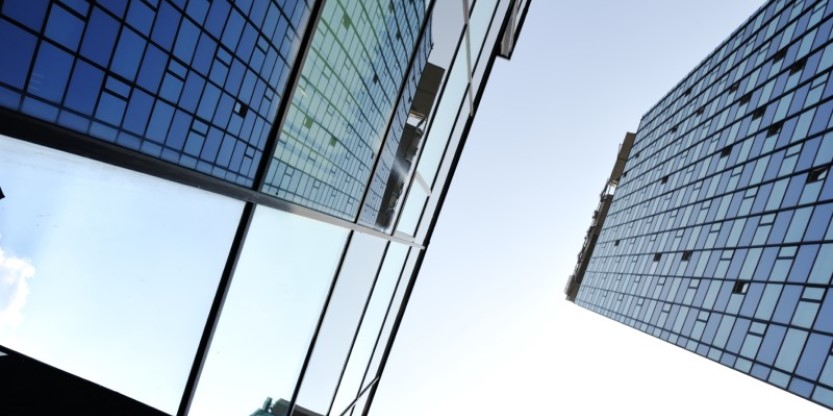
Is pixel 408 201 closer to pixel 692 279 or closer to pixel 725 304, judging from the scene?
pixel 725 304

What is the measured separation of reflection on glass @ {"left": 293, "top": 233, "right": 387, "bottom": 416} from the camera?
7482 mm

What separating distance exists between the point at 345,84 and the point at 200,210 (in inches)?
428

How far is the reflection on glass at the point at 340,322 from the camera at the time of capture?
7.48 metres

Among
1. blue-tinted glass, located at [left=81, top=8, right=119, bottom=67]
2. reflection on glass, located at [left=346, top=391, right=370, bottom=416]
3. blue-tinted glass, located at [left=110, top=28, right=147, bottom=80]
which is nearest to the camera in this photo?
blue-tinted glass, located at [left=81, top=8, right=119, bottom=67]

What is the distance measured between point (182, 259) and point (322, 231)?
2.94 meters

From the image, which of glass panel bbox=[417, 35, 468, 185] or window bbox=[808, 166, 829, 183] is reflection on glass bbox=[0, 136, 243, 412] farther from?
window bbox=[808, 166, 829, 183]

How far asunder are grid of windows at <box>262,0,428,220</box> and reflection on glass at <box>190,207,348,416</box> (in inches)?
45.6

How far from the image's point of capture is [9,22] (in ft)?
13.3

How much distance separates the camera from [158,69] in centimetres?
978

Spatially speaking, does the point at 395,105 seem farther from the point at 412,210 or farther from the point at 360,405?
the point at 360,405

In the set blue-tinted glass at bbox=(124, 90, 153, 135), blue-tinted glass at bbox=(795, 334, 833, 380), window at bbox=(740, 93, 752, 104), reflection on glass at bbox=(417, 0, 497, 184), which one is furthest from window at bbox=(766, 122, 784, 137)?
blue-tinted glass at bbox=(124, 90, 153, 135)

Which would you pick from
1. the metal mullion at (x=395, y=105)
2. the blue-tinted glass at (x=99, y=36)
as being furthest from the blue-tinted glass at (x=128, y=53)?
the metal mullion at (x=395, y=105)

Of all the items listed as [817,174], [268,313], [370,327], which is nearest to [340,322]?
[370,327]

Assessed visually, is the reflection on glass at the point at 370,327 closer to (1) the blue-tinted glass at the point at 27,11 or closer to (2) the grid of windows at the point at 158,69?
(2) the grid of windows at the point at 158,69
